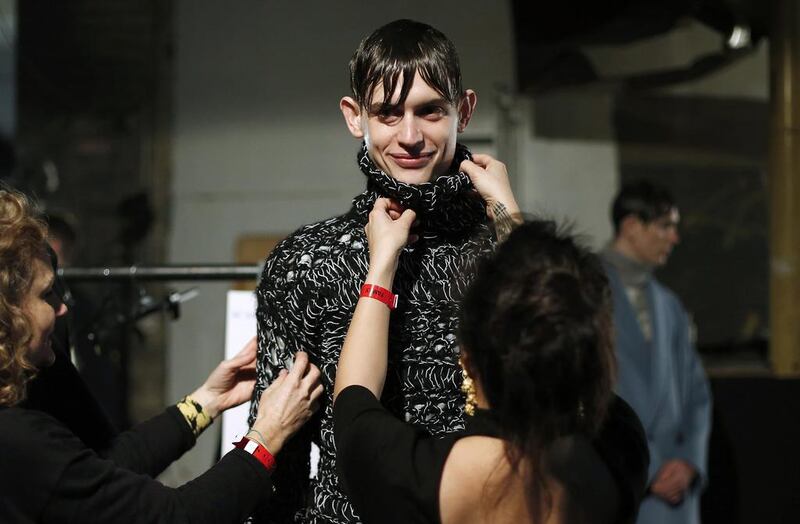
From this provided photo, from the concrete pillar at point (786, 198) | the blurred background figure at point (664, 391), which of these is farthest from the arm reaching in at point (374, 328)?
the concrete pillar at point (786, 198)

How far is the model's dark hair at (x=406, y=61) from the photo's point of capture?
127 cm

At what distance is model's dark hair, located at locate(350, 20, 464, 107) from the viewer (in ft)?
4.16

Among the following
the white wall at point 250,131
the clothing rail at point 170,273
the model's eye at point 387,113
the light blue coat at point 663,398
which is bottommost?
the light blue coat at point 663,398

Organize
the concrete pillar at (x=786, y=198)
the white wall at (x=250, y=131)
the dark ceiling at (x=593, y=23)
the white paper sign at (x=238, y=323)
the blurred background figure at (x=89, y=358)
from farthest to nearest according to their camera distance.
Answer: the white wall at (x=250, y=131) < the dark ceiling at (x=593, y=23) < the concrete pillar at (x=786, y=198) < the blurred background figure at (x=89, y=358) < the white paper sign at (x=238, y=323)

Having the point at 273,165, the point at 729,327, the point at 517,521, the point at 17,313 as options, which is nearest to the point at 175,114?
the point at 273,165

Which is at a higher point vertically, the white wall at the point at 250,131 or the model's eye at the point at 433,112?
the white wall at the point at 250,131

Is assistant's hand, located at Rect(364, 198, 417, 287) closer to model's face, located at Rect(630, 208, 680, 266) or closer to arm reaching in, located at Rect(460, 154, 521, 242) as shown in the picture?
arm reaching in, located at Rect(460, 154, 521, 242)

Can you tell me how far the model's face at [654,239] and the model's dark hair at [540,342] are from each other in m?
2.01

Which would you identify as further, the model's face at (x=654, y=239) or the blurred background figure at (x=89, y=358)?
the model's face at (x=654, y=239)

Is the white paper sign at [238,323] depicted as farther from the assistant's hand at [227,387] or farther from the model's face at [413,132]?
the model's face at [413,132]

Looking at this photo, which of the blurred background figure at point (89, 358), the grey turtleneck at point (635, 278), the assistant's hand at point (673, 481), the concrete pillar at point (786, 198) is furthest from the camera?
the concrete pillar at point (786, 198)

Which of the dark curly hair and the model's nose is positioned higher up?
the model's nose

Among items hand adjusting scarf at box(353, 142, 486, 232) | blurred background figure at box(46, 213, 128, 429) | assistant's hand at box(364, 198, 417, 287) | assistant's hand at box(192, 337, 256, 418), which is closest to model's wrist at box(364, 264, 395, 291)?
assistant's hand at box(364, 198, 417, 287)

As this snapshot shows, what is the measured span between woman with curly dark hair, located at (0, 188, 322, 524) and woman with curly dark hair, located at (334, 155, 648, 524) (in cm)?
16
